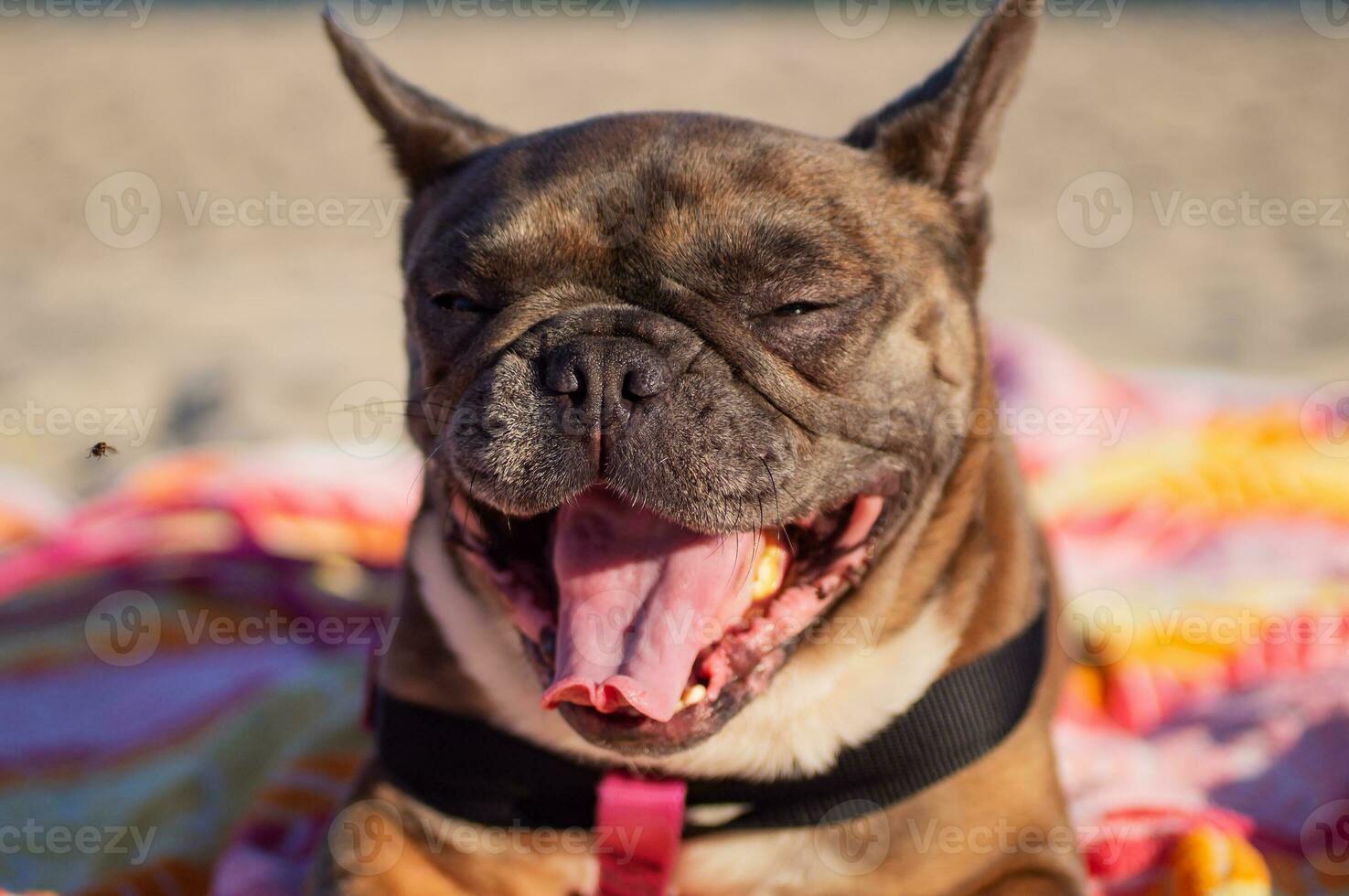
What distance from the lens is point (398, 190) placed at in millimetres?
11578

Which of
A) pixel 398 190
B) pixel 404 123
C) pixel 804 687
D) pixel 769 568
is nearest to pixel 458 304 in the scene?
pixel 404 123

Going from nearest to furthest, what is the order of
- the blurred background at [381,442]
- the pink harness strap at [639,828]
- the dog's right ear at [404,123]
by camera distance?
the pink harness strap at [639,828] → the dog's right ear at [404,123] → the blurred background at [381,442]

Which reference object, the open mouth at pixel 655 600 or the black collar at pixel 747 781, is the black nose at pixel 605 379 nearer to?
the open mouth at pixel 655 600

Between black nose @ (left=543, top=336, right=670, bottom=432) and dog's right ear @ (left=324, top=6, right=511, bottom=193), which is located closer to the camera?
black nose @ (left=543, top=336, right=670, bottom=432)

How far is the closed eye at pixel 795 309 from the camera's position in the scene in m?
2.81

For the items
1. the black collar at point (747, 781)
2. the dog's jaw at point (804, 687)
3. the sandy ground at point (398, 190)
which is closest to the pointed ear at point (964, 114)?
the dog's jaw at point (804, 687)

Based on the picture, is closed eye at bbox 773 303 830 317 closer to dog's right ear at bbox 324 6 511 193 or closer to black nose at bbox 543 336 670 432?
black nose at bbox 543 336 670 432

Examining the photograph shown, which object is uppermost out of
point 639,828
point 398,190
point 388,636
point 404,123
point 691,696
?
point 404,123

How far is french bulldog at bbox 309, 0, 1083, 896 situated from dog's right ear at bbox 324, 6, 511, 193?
0.26m

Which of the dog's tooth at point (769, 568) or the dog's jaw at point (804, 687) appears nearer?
the dog's tooth at point (769, 568)

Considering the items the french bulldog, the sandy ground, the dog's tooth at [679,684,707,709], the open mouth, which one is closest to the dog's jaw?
the french bulldog

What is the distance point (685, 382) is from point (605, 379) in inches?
6.3

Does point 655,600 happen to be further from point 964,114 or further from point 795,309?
point 964,114

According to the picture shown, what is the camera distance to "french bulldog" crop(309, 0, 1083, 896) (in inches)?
106
